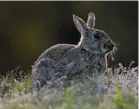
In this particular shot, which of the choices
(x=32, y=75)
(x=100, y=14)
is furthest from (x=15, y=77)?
(x=100, y=14)

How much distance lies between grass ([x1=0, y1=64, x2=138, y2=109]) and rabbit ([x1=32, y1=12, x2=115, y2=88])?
0.40 metres

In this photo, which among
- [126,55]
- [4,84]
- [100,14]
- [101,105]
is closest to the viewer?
[101,105]

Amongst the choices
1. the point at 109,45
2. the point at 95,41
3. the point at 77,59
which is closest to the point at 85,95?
the point at 77,59

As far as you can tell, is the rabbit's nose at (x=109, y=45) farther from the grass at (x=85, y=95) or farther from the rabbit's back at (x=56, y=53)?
the grass at (x=85, y=95)

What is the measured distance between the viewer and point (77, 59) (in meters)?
10.9

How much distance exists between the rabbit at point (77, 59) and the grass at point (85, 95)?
1.31 ft

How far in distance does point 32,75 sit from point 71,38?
1212 centimetres

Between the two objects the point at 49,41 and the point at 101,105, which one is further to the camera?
the point at 49,41

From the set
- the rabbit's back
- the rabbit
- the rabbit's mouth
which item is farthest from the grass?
the rabbit's mouth

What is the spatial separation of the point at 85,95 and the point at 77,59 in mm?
1756

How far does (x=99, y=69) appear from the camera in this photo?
10.9 metres

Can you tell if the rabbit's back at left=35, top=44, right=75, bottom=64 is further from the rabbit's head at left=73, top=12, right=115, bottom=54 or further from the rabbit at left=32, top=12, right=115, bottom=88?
the rabbit's head at left=73, top=12, right=115, bottom=54

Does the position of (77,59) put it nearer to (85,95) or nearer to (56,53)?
(56,53)

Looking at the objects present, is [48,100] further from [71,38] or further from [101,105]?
[71,38]
